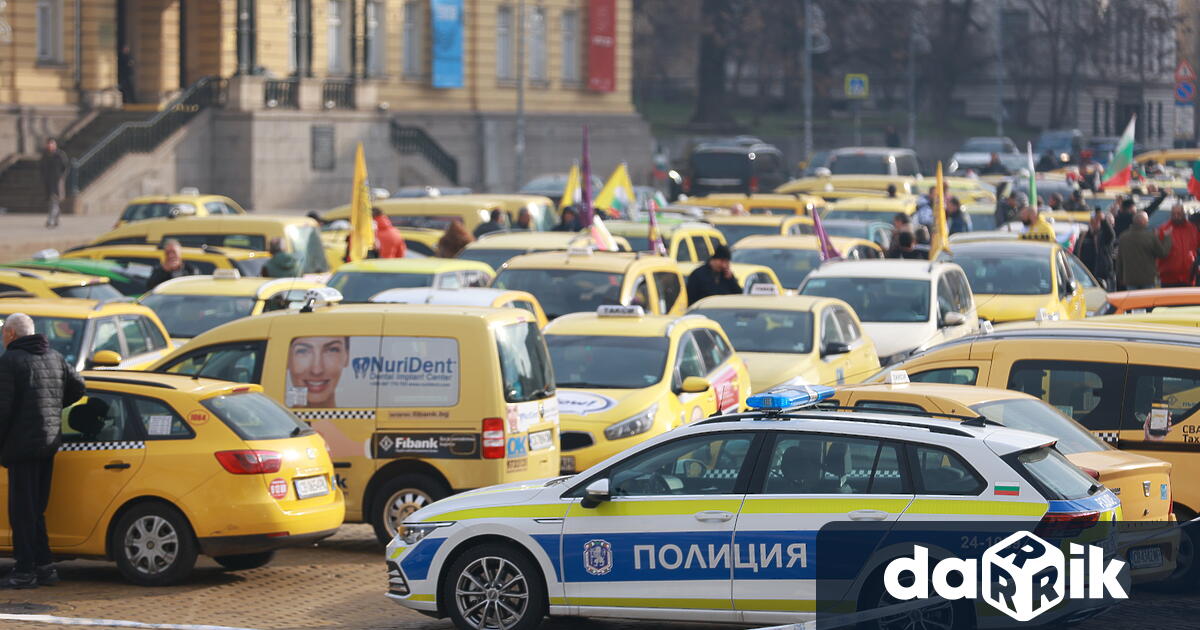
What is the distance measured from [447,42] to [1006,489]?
163 ft

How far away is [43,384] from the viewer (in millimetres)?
11484

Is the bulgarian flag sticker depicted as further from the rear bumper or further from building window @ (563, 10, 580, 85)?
building window @ (563, 10, 580, 85)

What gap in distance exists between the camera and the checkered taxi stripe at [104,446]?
11.6m

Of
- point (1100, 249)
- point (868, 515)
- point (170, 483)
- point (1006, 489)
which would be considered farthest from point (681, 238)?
point (1006, 489)

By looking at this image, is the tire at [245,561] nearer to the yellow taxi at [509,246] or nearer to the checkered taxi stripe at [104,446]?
the checkered taxi stripe at [104,446]

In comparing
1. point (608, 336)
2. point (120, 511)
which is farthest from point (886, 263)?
point (120, 511)

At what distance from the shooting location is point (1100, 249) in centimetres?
2603

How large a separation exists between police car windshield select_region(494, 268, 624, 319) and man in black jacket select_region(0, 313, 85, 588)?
299 inches

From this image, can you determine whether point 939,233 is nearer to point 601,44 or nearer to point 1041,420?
point 1041,420

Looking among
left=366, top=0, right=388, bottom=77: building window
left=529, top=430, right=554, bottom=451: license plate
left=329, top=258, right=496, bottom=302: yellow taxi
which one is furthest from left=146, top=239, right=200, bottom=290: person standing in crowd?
left=366, top=0, right=388, bottom=77: building window

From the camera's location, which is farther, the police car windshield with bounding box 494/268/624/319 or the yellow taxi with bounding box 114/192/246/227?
the yellow taxi with bounding box 114/192/246/227

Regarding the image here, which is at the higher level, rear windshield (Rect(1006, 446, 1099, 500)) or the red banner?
the red banner

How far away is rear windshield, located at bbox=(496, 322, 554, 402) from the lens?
42.1ft

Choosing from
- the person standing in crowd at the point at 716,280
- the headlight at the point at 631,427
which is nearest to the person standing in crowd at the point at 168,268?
the person standing in crowd at the point at 716,280
